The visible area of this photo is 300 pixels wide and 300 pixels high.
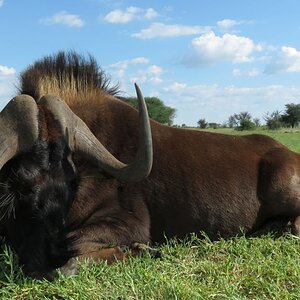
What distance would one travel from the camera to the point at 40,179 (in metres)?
3.74

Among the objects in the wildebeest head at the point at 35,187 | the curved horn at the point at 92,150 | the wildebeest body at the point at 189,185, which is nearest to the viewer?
the wildebeest head at the point at 35,187

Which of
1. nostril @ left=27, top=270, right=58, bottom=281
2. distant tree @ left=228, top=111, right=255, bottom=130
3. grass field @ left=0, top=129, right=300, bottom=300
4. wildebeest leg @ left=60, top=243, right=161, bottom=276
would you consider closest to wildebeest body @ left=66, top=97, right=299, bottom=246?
wildebeest leg @ left=60, top=243, right=161, bottom=276

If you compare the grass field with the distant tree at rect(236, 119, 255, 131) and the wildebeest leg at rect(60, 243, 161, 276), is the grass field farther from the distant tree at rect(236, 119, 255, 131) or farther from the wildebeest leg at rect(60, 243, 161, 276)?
the distant tree at rect(236, 119, 255, 131)

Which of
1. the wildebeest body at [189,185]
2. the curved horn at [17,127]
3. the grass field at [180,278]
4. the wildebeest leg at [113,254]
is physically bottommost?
the grass field at [180,278]

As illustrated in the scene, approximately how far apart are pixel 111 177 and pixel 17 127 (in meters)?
0.94

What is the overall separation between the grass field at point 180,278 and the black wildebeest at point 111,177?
20 centimetres

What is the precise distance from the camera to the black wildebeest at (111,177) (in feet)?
12.4

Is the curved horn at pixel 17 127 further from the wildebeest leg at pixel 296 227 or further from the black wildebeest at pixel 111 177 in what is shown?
the wildebeest leg at pixel 296 227

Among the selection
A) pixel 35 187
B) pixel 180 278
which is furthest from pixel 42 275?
pixel 180 278

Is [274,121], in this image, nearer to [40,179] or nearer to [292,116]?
[292,116]

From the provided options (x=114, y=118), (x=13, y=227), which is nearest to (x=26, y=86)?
(x=114, y=118)

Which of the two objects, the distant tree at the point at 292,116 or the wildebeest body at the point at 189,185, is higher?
the distant tree at the point at 292,116

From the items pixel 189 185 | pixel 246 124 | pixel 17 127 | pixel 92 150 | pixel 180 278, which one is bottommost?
pixel 180 278

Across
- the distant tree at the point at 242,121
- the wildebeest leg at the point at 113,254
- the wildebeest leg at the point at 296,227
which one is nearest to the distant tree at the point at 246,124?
the distant tree at the point at 242,121
